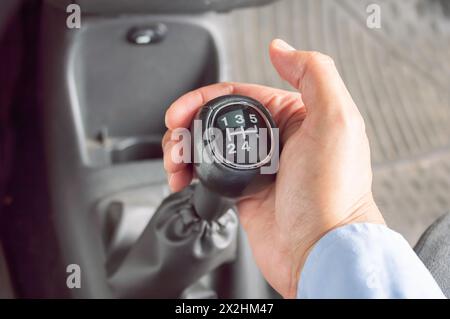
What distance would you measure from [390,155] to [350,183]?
707 millimetres

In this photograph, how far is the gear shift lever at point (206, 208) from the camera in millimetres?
609

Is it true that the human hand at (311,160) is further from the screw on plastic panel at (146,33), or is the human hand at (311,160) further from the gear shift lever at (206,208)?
the screw on plastic panel at (146,33)

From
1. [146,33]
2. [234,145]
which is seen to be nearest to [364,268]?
[234,145]

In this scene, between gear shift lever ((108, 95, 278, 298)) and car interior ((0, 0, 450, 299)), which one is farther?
car interior ((0, 0, 450, 299))

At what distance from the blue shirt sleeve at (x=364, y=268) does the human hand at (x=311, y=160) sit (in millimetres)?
27

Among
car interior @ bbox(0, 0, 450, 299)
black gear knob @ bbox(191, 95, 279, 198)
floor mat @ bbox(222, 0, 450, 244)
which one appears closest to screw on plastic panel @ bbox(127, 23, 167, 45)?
car interior @ bbox(0, 0, 450, 299)

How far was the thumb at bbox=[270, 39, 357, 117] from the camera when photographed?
636 millimetres

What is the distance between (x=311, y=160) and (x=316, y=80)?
0.27 feet

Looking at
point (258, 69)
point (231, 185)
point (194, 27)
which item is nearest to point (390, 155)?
point (258, 69)

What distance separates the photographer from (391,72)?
1.40 m

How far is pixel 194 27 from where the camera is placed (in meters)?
1.03

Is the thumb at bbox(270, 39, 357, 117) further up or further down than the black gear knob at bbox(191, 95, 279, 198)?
further up

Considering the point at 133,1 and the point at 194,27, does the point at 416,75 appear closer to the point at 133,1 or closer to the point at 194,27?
the point at 194,27

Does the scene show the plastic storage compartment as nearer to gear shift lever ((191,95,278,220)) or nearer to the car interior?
the car interior
